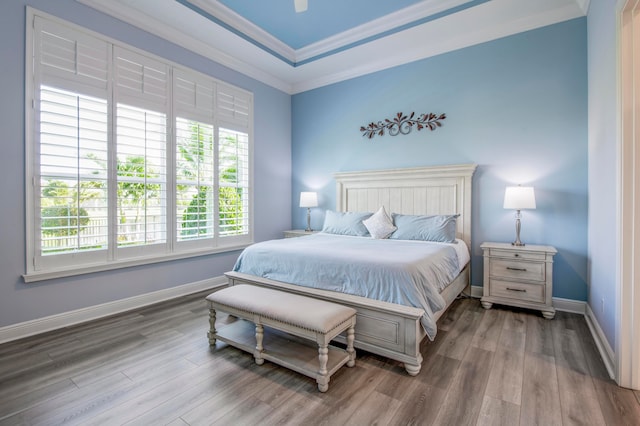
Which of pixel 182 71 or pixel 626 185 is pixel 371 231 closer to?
pixel 626 185

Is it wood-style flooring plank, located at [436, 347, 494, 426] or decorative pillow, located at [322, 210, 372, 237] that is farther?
decorative pillow, located at [322, 210, 372, 237]

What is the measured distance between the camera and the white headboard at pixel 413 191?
3.90m

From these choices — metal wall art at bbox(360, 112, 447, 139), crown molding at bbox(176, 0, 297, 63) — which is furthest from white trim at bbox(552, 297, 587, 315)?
crown molding at bbox(176, 0, 297, 63)

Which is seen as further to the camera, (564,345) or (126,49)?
(126,49)

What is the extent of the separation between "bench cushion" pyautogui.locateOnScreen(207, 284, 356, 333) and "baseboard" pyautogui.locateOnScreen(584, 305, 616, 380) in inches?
70.7

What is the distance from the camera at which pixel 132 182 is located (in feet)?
11.2

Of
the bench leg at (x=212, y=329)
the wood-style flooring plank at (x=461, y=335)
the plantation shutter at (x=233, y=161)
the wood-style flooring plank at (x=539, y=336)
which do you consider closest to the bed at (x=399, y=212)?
the wood-style flooring plank at (x=461, y=335)

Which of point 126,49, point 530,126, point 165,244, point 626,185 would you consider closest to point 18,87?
point 126,49

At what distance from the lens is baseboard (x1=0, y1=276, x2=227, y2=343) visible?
2.68 metres

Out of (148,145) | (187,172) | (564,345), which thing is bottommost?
(564,345)

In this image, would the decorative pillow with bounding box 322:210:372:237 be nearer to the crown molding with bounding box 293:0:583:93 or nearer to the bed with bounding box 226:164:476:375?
the bed with bounding box 226:164:476:375

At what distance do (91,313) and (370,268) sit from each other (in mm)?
2884

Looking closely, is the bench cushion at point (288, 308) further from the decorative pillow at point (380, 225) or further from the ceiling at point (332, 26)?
the ceiling at point (332, 26)

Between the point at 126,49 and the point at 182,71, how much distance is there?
654mm
